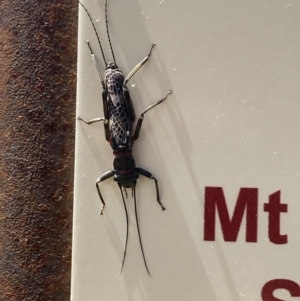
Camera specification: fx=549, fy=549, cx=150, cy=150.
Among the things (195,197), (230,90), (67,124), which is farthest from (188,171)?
(67,124)

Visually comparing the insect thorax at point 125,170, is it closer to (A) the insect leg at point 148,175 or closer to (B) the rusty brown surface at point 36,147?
(A) the insect leg at point 148,175

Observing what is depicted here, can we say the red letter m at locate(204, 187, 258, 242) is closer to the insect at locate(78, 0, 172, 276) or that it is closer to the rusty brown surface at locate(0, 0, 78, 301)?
the insect at locate(78, 0, 172, 276)

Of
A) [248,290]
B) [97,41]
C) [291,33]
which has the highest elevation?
[97,41]

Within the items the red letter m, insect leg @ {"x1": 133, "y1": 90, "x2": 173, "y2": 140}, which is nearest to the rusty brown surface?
insect leg @ {"x1": 133, "y1": 90, "x2": 173, "y2": 140}

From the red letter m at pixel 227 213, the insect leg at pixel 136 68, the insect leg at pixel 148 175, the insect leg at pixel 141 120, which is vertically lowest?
the red letter m at pixel 227 213

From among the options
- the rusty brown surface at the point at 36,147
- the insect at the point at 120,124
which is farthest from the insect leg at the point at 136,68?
the rusty brown surface at the point at 36,147

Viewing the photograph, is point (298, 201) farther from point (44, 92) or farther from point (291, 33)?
point (44, 92)
